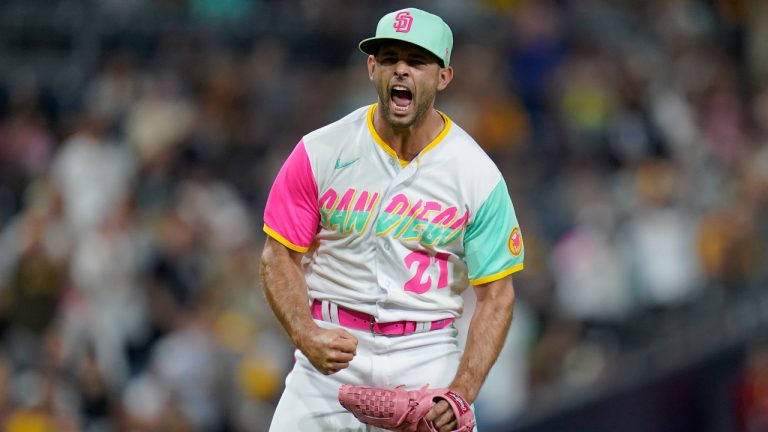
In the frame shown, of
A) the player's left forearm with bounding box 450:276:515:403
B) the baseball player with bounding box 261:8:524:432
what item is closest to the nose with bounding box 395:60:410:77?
the baseball player with bounding box 261:8:524:432

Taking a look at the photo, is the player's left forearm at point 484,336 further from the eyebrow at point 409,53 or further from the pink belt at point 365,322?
the eyebrow at point 409,53

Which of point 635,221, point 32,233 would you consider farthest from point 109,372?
point 635,221

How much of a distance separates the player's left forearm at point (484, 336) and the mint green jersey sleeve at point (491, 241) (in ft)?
0.15

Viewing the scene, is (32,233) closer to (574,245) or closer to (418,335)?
(574,245)

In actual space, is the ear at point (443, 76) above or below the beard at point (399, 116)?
above

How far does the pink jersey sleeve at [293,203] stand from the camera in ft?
16.0

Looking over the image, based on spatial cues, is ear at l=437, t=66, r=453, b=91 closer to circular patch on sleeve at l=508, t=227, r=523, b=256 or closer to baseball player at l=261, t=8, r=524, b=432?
baseball player at l=261, t=8, r=524, b=432

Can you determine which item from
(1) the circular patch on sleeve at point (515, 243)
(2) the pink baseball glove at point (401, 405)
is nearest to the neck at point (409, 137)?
(1) the circular patch on sleeve at point (515, 243)

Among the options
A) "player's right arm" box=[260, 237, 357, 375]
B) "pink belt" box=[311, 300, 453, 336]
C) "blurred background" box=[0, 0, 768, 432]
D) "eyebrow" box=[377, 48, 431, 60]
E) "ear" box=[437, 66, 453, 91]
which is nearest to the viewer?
"player's right arm" box=[260, 237, 357, 375]

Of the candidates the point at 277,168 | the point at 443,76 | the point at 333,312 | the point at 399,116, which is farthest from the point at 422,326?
the point at 277,168

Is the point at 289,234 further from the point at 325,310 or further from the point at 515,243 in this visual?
the point at 515,243

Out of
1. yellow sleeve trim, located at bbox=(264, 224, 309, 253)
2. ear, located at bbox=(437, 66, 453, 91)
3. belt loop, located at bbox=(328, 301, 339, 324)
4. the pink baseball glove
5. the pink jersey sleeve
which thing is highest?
ear, located at bbox=(437, 66, 453, 91)

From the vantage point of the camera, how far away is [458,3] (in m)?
13.8

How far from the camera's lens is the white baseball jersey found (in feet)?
16.0
